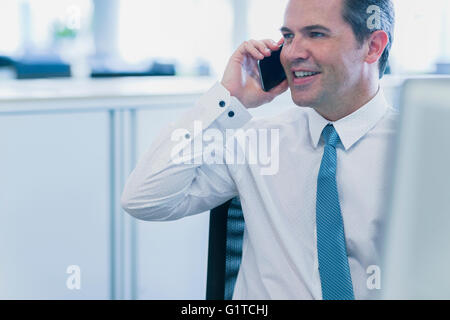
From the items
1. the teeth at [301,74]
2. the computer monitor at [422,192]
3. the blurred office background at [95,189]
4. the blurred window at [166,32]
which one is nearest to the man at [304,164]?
the teeth at [301,74]

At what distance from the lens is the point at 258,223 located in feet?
3.34

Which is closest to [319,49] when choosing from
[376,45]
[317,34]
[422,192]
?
[317,34]

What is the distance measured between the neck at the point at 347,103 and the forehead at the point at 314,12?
0.44 feet

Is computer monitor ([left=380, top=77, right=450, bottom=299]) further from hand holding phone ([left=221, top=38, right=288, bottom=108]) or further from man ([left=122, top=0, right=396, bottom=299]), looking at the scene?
hand holding phone ([left=221, top=38, right=288, bottom=108])

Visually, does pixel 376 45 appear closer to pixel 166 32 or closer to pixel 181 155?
pixel 181 155

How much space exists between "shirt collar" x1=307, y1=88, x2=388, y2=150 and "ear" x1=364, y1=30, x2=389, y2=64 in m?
0.06

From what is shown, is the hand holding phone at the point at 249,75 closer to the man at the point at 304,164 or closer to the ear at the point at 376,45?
the man at the point at 304,164

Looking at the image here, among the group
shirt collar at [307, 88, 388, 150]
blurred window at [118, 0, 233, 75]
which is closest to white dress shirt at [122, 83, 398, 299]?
shirt collar at [307, 88, 388, 150]

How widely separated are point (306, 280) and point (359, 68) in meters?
0.39

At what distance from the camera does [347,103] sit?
1019 millimetres

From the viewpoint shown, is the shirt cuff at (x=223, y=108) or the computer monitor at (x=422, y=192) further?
the shirt cuff at (x=223, y=108)

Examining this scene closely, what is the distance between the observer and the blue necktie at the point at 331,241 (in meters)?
0.86
